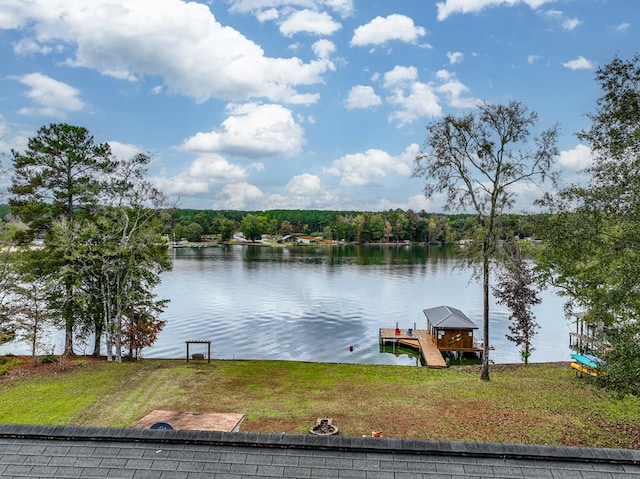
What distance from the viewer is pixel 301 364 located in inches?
970

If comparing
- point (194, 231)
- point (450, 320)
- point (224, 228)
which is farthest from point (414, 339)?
point (194, 231)

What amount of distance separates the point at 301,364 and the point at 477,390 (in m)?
10.2

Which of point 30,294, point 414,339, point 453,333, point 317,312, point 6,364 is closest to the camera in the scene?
point 30,294

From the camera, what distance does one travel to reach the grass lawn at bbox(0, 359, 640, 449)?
13812mm

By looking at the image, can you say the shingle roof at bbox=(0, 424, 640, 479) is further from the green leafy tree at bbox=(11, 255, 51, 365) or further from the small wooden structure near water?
the small wooden structure near water

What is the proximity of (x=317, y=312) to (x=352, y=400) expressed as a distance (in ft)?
79.4

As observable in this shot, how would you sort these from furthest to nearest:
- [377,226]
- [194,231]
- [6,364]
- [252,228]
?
[252,228] < [194,231] < [377,226] < [6,364]

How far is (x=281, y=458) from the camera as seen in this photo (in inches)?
250

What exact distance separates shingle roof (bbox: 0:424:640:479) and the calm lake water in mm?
14131

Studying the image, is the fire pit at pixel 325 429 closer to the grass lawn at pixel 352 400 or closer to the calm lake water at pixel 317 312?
the grass lawn at pixel 352 400

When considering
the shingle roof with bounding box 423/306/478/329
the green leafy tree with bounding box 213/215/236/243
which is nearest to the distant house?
the shingle roof with bounding box 423/306/478/329

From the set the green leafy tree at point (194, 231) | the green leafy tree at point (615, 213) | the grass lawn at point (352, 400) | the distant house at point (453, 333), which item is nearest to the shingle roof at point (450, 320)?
the distant house at point (453, 333)

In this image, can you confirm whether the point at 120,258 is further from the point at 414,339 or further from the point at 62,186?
the point at 414,339

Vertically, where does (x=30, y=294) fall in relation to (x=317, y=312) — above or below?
above
